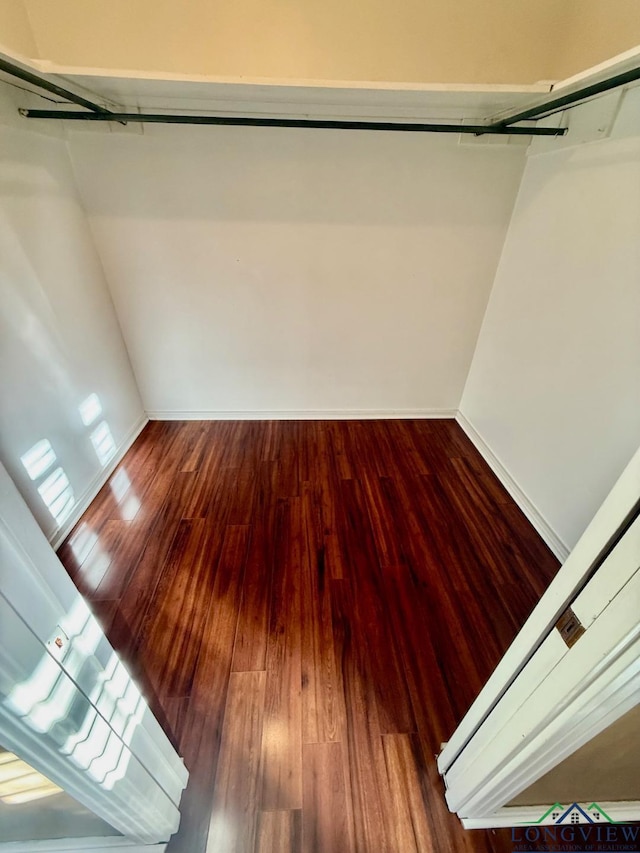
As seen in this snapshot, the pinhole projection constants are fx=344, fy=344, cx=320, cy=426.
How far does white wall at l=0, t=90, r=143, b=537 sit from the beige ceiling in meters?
0.47

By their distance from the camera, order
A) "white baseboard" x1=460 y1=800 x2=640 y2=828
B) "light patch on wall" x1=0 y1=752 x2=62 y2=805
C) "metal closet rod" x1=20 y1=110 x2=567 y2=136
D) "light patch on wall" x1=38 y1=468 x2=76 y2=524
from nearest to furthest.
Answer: "light patch on wall" x1=0 y1=752 x2=62 y2=805 → "white baseboard" x1=460 y1=800 x2=640 y2=828 → "metal closet rod" x1=20 y1=110 x2=567 y2=136 → "light patch on wall" x1=38 y1=468 x2=76 y2=524

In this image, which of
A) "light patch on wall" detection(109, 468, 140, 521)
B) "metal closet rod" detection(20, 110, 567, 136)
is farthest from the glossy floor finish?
"metal closet rod" detection(20, 110, 567, 136)

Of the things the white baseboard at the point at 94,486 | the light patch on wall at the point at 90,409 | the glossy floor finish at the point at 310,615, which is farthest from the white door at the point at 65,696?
the light patch on wall at the point at 90,409

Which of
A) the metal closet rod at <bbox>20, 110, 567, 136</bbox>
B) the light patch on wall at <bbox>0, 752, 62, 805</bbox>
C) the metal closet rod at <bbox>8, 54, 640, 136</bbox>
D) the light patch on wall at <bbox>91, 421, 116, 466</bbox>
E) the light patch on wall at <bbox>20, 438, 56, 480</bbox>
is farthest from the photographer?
the light patch on wall at <bbox>91, 421, 116, 466</bbox>

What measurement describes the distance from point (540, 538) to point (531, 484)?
297 mm

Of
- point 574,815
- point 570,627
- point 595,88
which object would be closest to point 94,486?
point 570,627

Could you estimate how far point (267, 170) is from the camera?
1.92 m

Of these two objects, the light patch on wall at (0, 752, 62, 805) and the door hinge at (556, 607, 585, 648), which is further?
the light patch on wall at (0, 752, 62, 805)

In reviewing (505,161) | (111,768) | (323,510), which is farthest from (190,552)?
(505,161)

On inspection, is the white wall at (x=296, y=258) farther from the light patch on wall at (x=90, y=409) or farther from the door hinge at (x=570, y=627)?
the door hinge at (x=570, y=627)

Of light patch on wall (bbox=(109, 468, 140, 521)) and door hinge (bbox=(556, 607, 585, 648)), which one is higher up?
door hinge (bbox=(556, 607, 585, 648))

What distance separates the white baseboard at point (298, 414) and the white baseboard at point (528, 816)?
2155 mm

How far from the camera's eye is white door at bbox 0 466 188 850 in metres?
0.45

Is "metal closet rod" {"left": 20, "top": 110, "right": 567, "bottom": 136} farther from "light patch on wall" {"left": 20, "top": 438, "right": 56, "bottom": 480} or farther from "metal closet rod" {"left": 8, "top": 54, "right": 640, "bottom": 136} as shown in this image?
"light patch on wall" {"left": 20, "top": 438, "right": 56, "bottom": 480}
